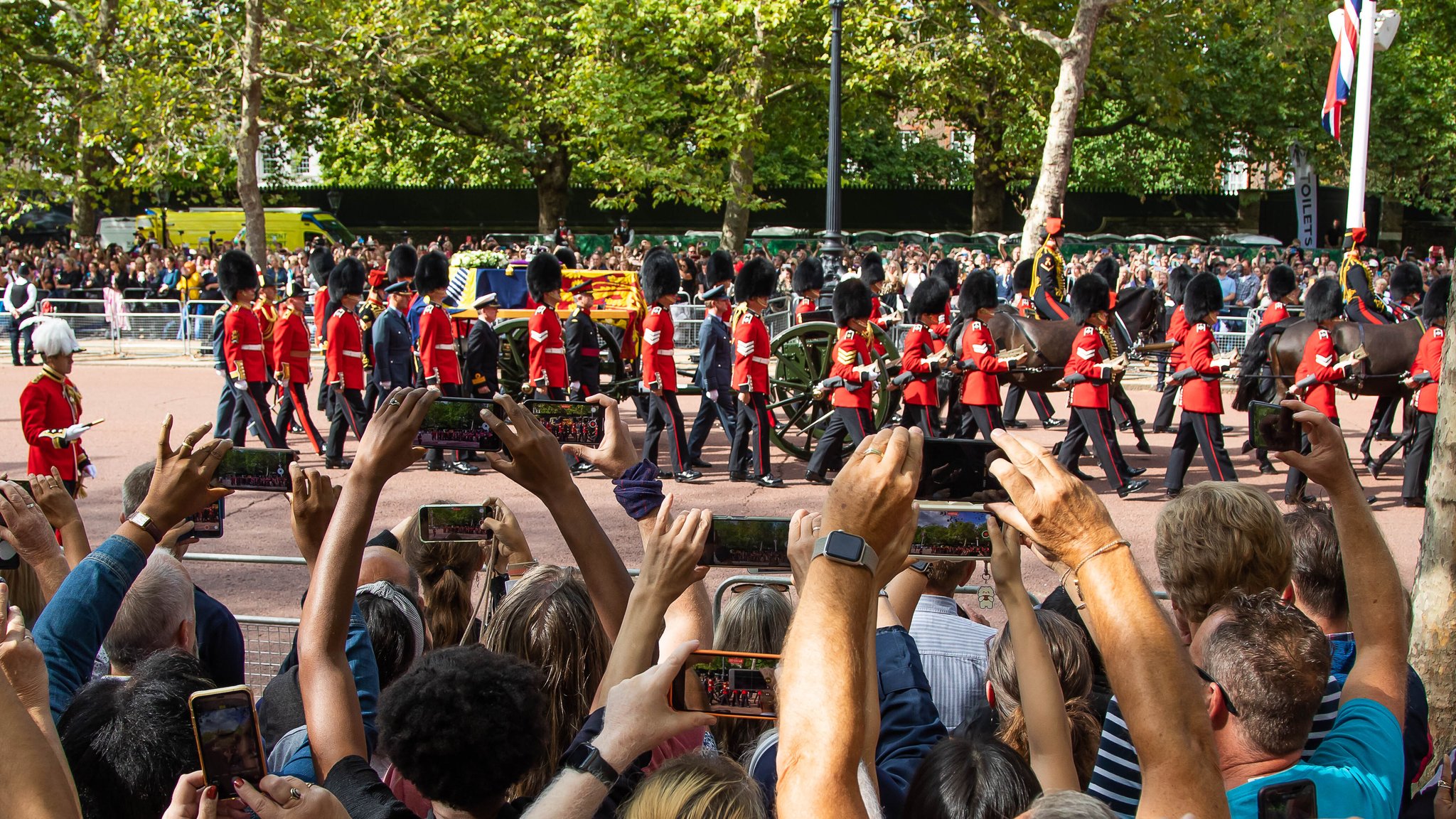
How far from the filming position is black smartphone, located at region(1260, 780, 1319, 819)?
1662 mm

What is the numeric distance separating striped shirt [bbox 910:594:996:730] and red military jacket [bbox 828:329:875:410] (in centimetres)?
590

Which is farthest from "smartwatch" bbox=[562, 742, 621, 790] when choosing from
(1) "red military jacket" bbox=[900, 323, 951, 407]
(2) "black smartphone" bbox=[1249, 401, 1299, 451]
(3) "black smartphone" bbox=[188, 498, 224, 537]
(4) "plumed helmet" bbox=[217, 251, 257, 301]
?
(4) "plumed helmet" bbox=[217, 251, 257, 301]

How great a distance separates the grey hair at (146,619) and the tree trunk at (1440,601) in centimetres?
313

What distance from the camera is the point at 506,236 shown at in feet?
95.2

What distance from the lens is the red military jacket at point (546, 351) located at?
9695mm

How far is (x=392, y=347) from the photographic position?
9930mm

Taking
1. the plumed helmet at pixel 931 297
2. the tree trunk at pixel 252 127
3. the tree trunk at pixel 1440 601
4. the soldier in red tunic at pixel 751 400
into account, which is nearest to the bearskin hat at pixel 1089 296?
the plumed helmet at pixel 931 297

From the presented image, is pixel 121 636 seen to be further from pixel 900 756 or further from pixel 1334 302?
pixel 1334 302

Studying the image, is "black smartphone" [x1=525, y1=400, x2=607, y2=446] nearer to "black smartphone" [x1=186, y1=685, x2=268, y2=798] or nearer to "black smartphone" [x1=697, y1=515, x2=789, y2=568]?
"black smartphone" [x1=697, y1=515, x2=789, y2=568]

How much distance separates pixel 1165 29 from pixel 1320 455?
753 inches

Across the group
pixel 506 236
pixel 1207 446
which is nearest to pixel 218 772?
pixel 1207 446

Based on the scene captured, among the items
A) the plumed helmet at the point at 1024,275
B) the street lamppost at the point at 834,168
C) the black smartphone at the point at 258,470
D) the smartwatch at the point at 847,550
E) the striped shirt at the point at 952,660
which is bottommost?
the striped shirt at the point at 952,660

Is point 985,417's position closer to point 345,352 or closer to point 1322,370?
point 1322,370

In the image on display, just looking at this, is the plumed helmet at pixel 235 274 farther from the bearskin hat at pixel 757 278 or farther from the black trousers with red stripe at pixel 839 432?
the black trousers with red stripe at pixel 839 432
